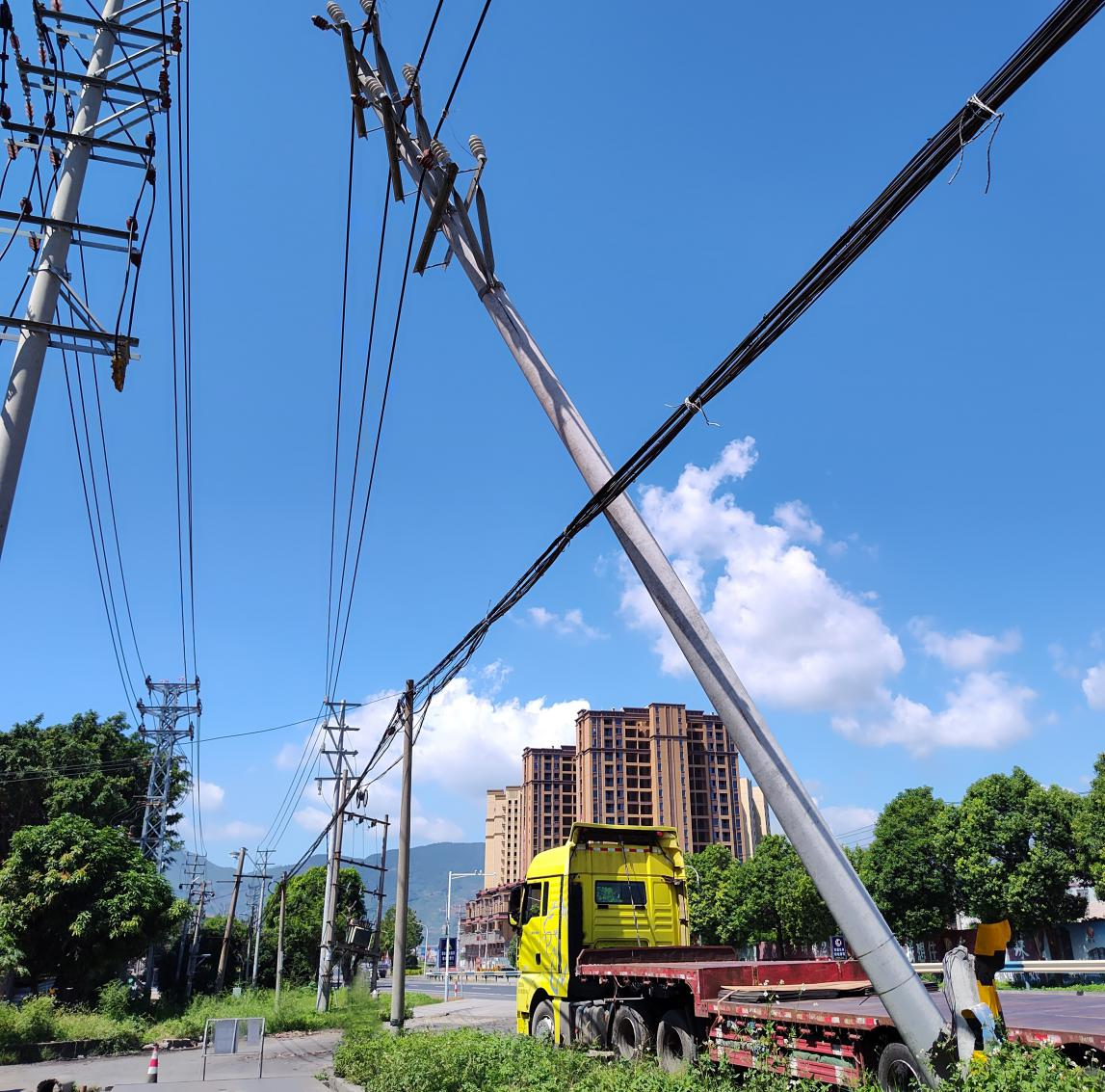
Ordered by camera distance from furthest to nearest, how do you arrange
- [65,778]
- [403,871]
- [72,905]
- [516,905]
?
[65,778], [72,905], [403,871], [516,905]

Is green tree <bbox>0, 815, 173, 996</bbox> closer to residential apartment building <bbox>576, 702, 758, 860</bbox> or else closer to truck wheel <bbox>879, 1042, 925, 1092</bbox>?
truck wheel <bbox>879, 1042, 925, 1092</bbox>

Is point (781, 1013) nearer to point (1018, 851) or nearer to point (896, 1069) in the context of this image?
point (896, 1069)

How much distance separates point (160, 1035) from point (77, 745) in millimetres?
19022

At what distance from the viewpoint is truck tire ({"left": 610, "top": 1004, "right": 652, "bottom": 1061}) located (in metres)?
11.2

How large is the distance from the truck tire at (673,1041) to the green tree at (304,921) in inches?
1813

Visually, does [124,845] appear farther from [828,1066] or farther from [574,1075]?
[828,1066]

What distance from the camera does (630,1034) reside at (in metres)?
11.7

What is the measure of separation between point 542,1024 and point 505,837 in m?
155

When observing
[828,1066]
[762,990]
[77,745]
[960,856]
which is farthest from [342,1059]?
[960,856]

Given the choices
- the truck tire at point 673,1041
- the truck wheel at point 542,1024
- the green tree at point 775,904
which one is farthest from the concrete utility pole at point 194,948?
the truck tire at point 673,1041

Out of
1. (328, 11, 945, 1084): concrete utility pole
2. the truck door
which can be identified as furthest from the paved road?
(328, 11, 945, 1084): concrete utility pole

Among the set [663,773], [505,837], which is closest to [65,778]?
[663,773]

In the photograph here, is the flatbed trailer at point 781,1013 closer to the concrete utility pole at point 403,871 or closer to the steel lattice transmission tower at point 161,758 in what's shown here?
the concrete utility pole at point 403,871

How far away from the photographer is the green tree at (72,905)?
26828 millimetres
